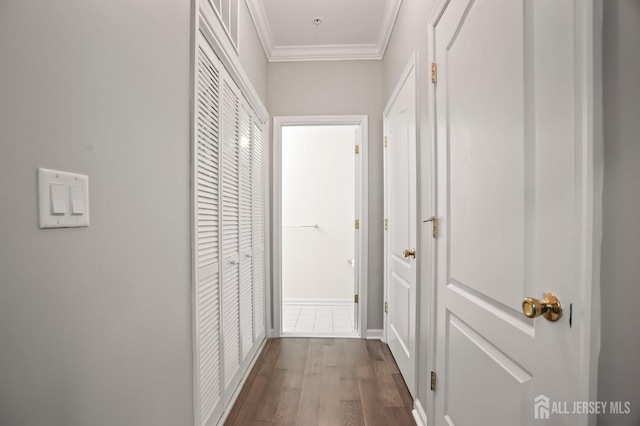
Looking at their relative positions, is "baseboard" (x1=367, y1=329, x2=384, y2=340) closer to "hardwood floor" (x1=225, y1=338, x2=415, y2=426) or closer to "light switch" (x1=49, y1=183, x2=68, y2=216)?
"hardwood floor" (x1=225, y1=338, x2=415, y2=426)

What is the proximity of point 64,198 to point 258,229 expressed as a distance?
1.99 m

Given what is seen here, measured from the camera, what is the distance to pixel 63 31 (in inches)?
25.0

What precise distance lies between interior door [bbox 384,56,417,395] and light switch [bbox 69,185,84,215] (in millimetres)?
1574

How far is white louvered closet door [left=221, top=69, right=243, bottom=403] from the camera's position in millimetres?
1752

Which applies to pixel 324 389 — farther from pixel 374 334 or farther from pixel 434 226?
pixel 434 226

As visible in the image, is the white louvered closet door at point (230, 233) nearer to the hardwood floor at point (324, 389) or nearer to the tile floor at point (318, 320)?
the hardwood floor at point (324, 389)

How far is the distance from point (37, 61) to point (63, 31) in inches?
4.3

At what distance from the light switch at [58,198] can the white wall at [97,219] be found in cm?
3

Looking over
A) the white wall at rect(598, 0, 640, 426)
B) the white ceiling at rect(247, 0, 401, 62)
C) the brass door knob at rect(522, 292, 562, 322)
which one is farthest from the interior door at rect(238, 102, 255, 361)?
the white wall at rect(598, 0, 640, 426)

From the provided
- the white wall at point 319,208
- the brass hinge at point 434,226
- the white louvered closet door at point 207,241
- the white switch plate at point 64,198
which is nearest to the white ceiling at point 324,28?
the white louvered closet door at point 207,241

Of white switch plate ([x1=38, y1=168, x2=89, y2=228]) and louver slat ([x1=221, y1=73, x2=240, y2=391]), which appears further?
louver slat ([x1=221, y1=73, x2=240, y2=391])

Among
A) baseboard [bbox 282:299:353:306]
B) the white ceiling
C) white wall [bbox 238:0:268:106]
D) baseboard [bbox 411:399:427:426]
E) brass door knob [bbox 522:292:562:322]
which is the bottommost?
baseboard [bbox 282:299:353:306]

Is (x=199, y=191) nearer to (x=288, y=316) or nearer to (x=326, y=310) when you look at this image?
(x=288, y=316)

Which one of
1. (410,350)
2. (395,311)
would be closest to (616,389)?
(410,350)
